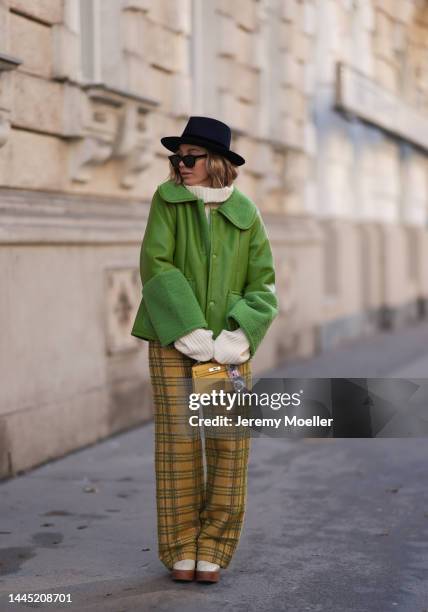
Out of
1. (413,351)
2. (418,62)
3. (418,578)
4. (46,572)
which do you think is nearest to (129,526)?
(46,572)

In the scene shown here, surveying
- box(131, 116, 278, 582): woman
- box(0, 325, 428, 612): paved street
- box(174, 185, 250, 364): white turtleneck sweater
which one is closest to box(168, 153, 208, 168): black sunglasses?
box(131, 116, 278, 582): woman

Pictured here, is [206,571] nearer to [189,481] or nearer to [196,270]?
[189,481]

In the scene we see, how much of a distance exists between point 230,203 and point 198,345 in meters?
0.59

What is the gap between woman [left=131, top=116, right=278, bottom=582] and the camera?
14.4ft

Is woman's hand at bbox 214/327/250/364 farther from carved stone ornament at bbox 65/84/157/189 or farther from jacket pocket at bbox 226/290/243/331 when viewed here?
carved stone ornament at bbox 65/84/157/189

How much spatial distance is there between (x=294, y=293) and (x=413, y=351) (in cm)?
266

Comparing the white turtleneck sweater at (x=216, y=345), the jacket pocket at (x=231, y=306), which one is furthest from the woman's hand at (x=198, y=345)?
the jacket pocket at (x=231, y=306)

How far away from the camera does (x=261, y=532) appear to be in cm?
551

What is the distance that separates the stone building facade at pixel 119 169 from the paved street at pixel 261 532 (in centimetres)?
57

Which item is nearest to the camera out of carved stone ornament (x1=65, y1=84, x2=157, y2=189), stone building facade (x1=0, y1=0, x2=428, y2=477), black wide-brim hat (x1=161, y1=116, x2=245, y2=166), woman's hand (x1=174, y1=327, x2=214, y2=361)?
woman's hand (x1=174, y1=327, x2=214, y2=361)

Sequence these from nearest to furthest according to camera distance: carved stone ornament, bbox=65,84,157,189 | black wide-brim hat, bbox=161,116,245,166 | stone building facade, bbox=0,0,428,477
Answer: black wide-brim hat, bbox=161,116,245,166, stone building facade, bbox=0,0,428,477, carved stone ornament, bbox=65,84,157,189

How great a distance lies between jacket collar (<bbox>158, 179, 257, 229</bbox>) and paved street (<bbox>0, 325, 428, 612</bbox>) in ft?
4.84

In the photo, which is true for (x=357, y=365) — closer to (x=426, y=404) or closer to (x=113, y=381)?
(x=113, y=381)

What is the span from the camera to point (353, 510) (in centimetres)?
599
